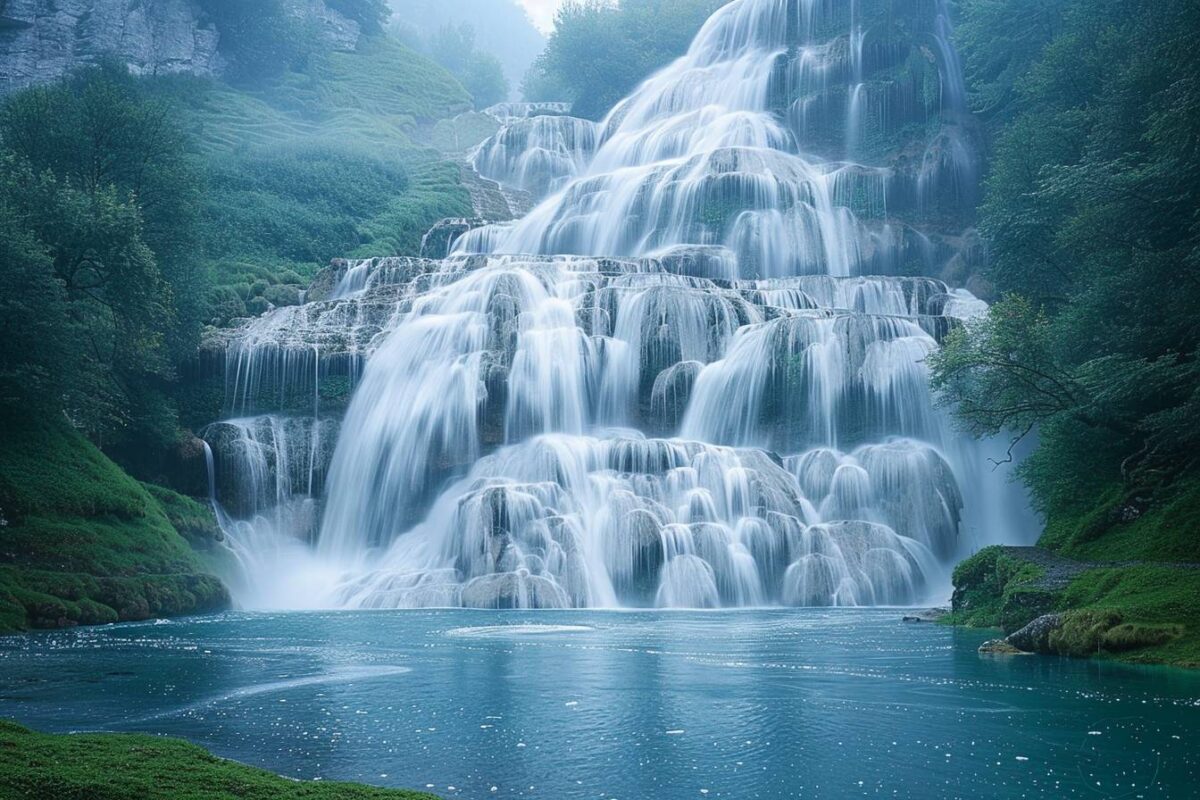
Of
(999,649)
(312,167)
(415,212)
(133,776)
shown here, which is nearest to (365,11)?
(312,167)

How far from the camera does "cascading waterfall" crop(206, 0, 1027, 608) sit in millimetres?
30859

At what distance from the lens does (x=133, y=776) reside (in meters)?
7.59

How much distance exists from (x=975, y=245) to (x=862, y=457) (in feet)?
78.9

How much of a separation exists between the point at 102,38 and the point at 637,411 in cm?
5900

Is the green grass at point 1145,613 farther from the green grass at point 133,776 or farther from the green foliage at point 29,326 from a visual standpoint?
the green foliage at point 29,326

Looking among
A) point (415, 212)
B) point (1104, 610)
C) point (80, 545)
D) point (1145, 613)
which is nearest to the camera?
point (1145, 613)

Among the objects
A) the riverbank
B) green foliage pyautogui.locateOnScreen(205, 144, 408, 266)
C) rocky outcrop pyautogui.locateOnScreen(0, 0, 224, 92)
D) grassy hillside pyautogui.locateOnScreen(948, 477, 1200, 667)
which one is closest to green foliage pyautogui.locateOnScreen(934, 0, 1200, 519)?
grassy hillside pyautogui.locateOnScreen(948, 477, 1200, 667)

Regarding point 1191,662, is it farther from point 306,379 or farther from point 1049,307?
point 306,379

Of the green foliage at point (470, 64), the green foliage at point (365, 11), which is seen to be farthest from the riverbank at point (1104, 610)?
the green foliage at point (470, 64)

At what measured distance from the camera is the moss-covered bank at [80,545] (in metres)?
22.6

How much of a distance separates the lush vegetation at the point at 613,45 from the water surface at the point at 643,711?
7074 cm

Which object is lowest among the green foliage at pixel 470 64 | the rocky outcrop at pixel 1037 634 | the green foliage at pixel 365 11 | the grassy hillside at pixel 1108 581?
Result: the rocky outcrop at pixel 1037 634

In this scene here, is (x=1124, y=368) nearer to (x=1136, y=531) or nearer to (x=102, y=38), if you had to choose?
(x=1136, y=531)

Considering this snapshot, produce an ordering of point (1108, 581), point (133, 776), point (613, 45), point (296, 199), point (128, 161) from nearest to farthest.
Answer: point (133, 776)
point (1108, 581)
point (128, 161)
point (296, 199)
point (613, 45)
